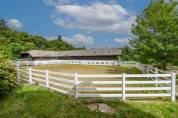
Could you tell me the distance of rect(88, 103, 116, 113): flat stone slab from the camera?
996 cm

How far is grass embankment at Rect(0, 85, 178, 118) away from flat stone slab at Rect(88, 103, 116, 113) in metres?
0.19

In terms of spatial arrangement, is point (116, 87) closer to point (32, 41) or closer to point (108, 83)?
point (108, 83)

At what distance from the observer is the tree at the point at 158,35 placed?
910 inches

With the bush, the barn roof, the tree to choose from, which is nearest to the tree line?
the tree

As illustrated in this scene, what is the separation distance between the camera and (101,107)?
10.1m

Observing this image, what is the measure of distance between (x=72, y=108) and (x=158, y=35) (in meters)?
16.1

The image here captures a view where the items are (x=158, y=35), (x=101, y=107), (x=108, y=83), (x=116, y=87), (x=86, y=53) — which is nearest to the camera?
(x=101, y=107)

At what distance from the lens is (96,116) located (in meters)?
9.55

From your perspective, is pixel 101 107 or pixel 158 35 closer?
pixel 101 107

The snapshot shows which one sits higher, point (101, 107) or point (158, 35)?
point (158, 35)

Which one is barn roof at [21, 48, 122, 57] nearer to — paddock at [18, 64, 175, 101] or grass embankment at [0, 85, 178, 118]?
paddock at [18, 64, 175, 101]

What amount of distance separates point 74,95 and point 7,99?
125 inches

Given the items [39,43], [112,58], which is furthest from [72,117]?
[39,43]

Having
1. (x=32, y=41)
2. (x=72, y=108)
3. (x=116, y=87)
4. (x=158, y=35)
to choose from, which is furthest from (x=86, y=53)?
(x=72, y=108)
